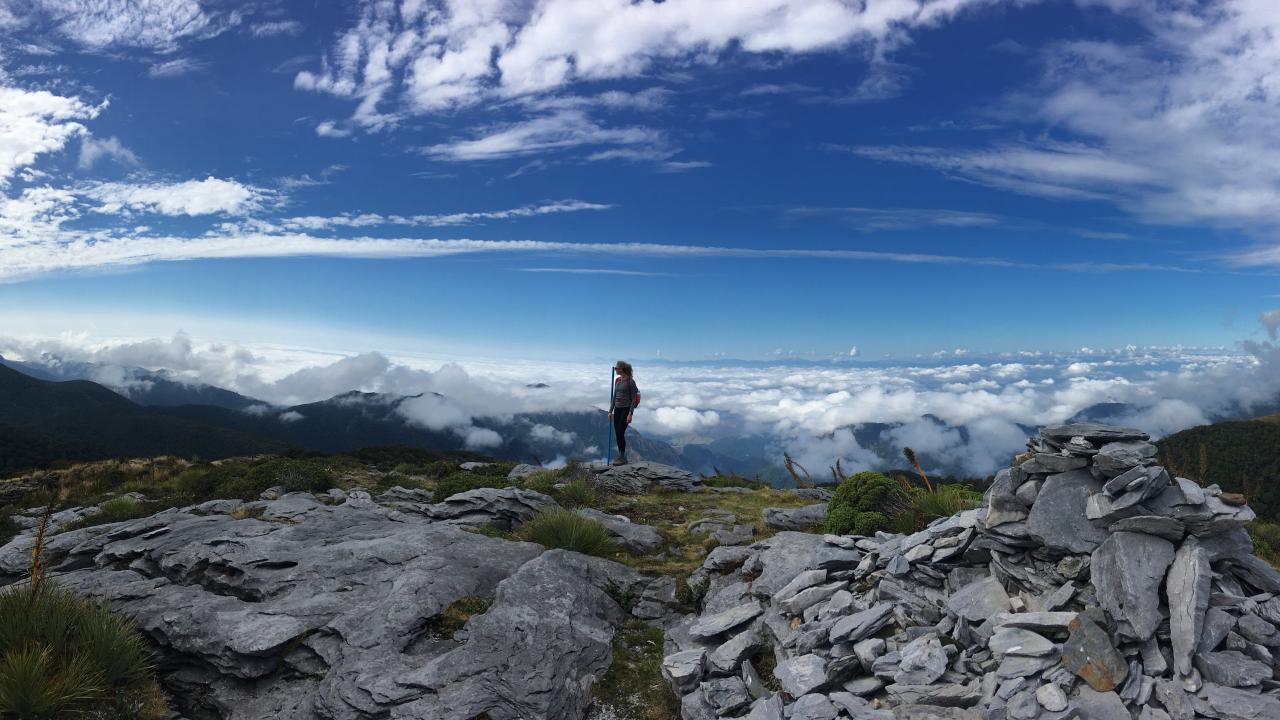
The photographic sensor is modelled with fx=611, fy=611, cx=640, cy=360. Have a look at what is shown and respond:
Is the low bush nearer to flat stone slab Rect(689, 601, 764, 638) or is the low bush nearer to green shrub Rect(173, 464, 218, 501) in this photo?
green shrub Rect(173, 464, 218, 501)

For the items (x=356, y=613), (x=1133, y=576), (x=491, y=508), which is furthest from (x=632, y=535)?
(x=1133, y=576)

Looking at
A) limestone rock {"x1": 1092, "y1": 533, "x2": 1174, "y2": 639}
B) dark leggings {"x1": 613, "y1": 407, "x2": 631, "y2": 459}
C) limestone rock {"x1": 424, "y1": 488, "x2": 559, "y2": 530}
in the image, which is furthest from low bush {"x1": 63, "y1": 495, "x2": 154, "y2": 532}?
limestone rock {"x1": 1092, "y1": 533, "x2": 1174, "y2": 639}

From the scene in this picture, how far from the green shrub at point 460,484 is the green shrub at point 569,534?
230 inches

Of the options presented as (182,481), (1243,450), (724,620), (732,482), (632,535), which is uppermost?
(724,620)

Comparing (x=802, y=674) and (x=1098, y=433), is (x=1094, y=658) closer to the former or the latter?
(x=1098, y=433)

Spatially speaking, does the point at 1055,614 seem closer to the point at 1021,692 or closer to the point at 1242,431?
the point at 1021,692

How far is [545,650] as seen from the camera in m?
9.06

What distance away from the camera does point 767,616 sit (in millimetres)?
9562

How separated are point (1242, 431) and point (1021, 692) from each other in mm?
120158

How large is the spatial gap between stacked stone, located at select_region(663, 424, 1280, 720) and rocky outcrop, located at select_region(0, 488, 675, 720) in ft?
6.38

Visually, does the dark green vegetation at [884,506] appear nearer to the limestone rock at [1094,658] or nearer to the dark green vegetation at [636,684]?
the dark green vegetation at [636,684]

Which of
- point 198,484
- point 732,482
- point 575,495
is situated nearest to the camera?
point 575,495

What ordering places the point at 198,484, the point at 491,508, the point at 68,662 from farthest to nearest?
the point at 198,484 < the point at 491,508 < the point at 68,662

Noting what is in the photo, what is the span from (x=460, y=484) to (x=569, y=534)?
296 inches
